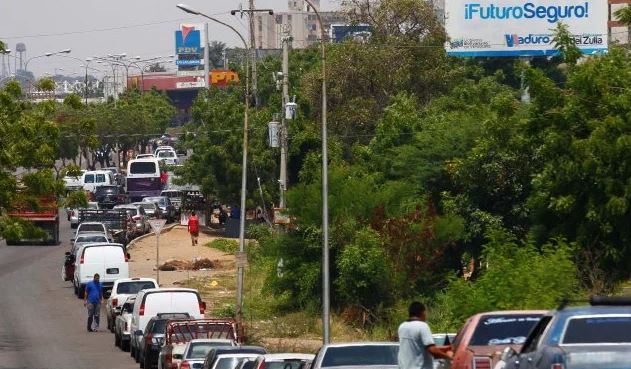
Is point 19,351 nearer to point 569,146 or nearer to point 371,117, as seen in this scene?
point 569,146

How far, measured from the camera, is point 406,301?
131 ft

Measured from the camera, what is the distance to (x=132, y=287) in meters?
40.8

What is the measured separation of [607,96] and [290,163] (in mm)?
35135

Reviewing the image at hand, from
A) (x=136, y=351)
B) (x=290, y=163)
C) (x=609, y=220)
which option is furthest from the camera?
(x=290, y=163)

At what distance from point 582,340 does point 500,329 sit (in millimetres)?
3750

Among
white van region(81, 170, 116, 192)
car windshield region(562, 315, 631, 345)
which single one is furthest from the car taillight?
white van region(81, 170, 116, 192)

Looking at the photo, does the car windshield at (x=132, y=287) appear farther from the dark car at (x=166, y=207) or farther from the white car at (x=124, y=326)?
the dark car at (x=166, y=207)

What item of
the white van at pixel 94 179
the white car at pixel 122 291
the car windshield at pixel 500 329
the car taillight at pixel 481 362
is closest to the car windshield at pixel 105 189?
the white van at pixel 94 179

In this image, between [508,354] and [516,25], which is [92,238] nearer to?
[516,25]

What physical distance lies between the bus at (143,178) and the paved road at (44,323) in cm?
2844

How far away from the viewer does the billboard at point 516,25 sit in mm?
63375

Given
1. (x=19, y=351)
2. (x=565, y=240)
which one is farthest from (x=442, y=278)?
(x=19, y=351)

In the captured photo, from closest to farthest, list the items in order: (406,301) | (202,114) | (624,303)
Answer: (624,303), (406,301), (202,114)

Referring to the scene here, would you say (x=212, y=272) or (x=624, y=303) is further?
(x=212, y=272)
